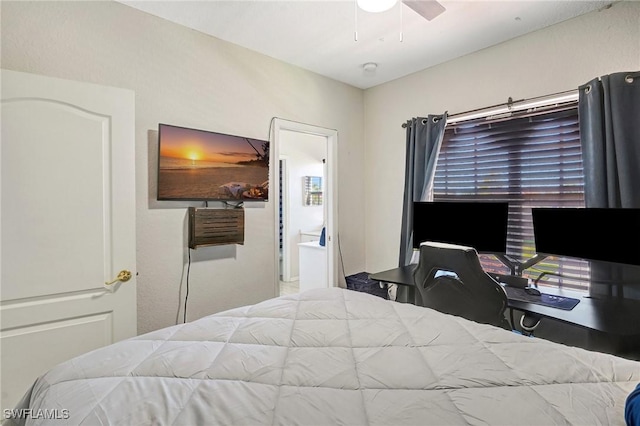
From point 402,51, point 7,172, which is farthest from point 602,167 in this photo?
point 7,172

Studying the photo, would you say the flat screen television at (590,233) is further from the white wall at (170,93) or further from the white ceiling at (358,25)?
the white wall at (170,93)

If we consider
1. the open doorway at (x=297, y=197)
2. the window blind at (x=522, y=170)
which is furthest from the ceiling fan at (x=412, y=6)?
the open doorway at (x=297, y=197)

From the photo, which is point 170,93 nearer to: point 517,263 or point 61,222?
point 61,222

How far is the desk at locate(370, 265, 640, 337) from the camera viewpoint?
1.61 m

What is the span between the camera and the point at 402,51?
9.23 feet

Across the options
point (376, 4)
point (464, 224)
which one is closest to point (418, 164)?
point (464, 224)

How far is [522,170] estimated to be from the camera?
2.60 meters

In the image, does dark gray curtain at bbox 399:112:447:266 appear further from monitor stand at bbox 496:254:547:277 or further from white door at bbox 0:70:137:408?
white door at bbox 0:70:137:408

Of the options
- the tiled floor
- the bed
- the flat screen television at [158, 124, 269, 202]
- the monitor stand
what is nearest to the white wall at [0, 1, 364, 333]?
the flat screen television at [158, 124, 269, 202]

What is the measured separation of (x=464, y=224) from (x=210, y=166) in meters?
2.12

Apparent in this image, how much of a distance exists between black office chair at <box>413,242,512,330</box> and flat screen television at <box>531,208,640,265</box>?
60cm

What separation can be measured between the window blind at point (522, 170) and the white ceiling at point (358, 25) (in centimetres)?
66

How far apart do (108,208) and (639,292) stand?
130 inches

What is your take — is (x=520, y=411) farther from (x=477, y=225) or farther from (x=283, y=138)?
(x=283, y=138)
